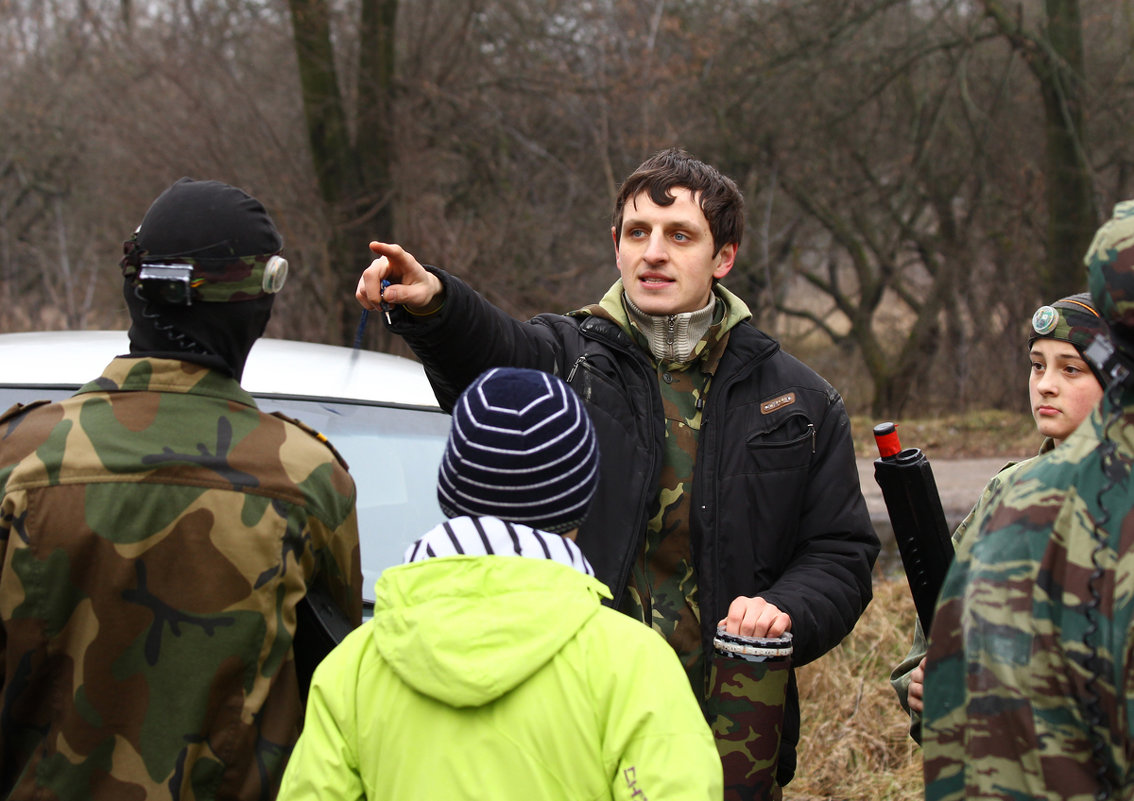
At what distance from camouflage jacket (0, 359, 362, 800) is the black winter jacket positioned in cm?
64

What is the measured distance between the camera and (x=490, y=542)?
1.65 metres

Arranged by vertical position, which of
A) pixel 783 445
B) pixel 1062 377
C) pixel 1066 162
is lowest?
pixel 783 445

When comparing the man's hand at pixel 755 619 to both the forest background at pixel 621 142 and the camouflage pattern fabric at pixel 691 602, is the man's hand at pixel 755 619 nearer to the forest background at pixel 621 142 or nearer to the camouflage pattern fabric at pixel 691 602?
the camouflage pattern fabric at pixel 691 602

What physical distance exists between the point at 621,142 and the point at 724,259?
381 inches

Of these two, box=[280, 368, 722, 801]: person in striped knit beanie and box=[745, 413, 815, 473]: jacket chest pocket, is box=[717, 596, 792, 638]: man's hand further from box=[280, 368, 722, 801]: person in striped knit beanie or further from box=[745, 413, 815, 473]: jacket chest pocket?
box=[280, 368, 722, 801]: person in striped knit beanie

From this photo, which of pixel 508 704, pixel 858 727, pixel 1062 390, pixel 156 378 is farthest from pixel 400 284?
pixel 858 727

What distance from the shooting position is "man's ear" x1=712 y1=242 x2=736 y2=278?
2711 mm

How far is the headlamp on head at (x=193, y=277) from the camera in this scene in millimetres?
1913

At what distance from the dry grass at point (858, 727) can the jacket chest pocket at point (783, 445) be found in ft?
6.13

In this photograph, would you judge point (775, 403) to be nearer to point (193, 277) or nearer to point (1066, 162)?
point (193, 277)

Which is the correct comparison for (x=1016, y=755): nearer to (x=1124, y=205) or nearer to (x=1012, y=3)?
(x=1124, y=205)

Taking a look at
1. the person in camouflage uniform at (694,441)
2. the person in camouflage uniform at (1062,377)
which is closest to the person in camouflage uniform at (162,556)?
the person in camouflage uniform at (694,441)

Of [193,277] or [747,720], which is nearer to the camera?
[193,277]

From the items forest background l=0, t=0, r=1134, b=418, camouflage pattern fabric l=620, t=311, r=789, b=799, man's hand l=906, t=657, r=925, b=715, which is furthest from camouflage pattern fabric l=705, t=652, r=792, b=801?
forest background l=0, t=0, r=1134, b=418
